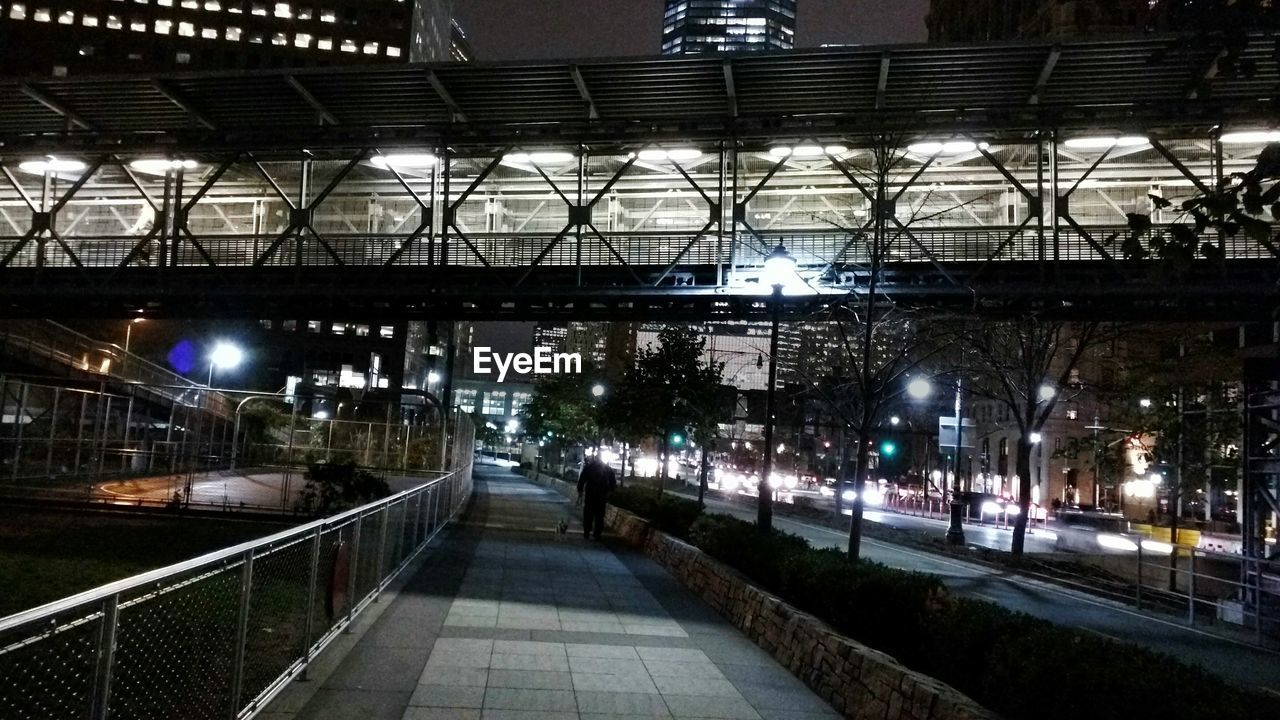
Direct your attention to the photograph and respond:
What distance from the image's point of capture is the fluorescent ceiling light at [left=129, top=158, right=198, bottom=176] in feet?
82.0

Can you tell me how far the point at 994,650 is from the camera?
686cm

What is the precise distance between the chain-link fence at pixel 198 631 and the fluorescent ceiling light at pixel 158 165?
18223mm

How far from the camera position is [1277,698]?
5570 mm

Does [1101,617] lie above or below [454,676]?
below

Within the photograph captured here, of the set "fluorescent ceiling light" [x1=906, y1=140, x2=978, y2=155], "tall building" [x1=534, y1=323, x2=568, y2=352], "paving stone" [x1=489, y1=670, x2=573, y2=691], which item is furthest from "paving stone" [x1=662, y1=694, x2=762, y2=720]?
"tall building" [x1=534, y1=323, x2=568, y2=352]

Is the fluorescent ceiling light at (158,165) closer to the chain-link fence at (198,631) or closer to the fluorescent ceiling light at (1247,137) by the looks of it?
the chain-link fence at (198,631)

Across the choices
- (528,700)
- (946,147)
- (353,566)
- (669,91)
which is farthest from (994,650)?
(669,91)

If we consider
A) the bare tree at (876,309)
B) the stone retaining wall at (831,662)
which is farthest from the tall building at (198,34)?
the stone retaining wall at (831,662)

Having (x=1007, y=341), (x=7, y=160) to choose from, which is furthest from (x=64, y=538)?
(x=1007, y=341)

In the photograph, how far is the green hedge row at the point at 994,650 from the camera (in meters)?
5.38

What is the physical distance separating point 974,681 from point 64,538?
52.2 ft

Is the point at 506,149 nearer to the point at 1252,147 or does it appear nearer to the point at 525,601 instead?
the point at 525,601

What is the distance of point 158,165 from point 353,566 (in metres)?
22.2

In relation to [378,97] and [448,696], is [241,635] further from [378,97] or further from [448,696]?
[378,97]
